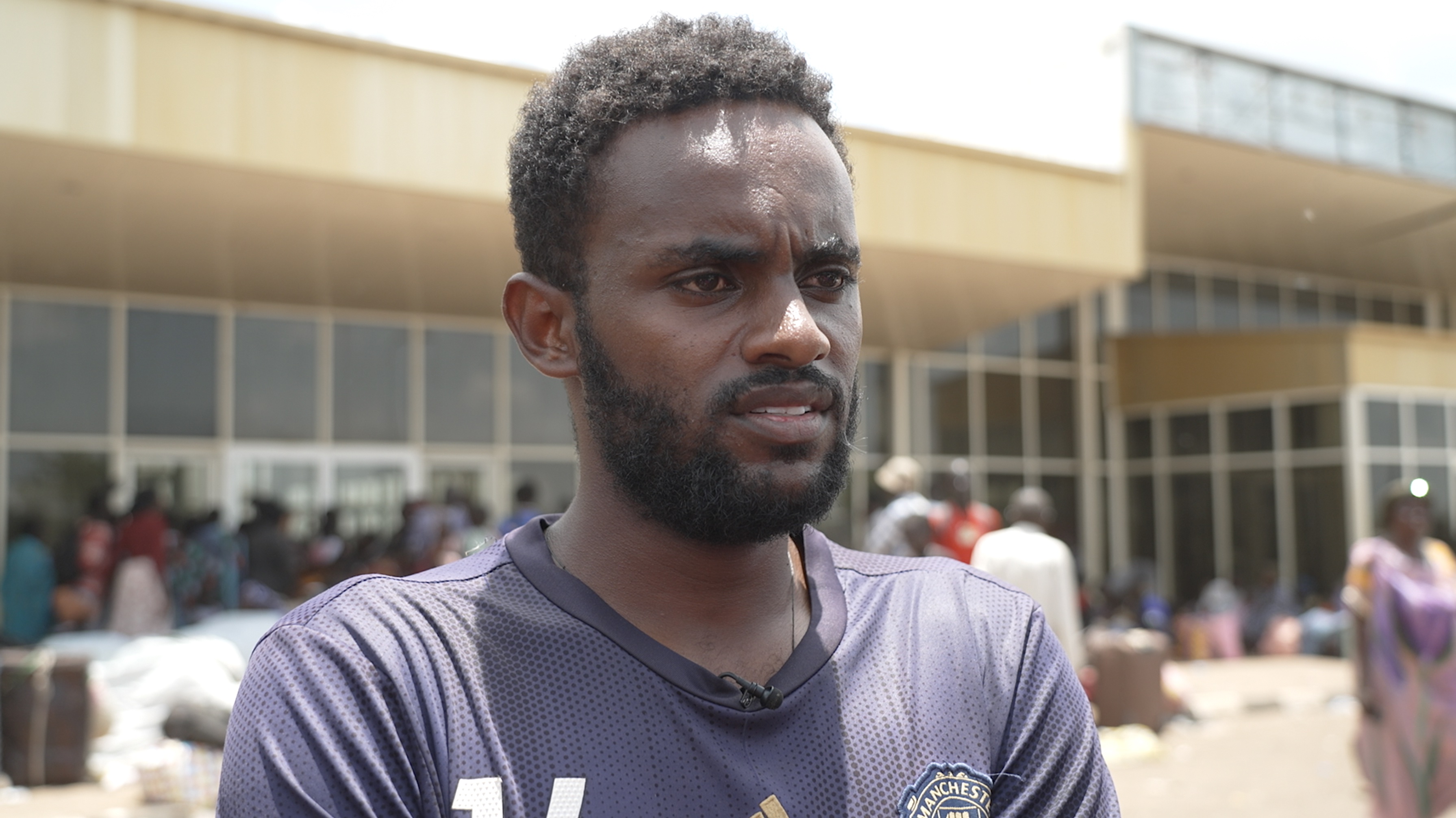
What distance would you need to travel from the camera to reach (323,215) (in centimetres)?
986

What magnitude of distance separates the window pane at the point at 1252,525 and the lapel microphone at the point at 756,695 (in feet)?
60.2

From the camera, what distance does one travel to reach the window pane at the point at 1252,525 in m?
18.1

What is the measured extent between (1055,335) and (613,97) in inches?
752

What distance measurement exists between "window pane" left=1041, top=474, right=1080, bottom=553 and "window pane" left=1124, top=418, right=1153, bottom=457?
3.93ft

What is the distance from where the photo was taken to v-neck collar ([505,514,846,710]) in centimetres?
128

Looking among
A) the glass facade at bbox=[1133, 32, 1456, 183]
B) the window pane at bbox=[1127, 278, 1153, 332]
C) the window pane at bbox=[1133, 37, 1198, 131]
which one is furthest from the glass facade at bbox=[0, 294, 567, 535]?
the window pane at bbox=[1127, 278, 1153, 332]

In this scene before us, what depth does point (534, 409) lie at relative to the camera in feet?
48.1

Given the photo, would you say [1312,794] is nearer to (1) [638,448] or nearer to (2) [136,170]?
(1) [638,448]

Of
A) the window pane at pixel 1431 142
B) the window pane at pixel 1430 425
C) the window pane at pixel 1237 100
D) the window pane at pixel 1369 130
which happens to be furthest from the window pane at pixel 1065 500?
the window pane at pixel 1431 142

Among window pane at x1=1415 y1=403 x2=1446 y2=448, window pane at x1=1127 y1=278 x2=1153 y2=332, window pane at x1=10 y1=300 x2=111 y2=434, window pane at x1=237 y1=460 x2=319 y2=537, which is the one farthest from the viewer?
window pane at x1=1127 y1=278 x2=1153 y2=332

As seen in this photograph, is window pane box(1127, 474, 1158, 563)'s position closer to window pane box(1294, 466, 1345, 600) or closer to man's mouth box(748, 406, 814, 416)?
window pane box(1294, 466, 1345, 600)

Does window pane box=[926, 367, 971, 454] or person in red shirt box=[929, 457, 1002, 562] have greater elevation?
window pane box=[926, 367, 971, 454]

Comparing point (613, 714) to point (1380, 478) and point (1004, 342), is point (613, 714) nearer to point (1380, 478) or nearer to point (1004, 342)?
point (1380, 478)

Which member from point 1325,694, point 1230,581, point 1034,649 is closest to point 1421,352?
point 1230,581
